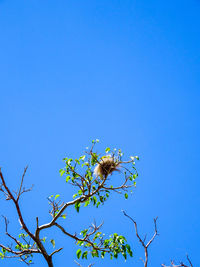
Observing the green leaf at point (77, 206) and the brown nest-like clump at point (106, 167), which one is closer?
the green leaf at point (77, 206)

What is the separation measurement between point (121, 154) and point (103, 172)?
464mm

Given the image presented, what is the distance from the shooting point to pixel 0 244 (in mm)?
3930

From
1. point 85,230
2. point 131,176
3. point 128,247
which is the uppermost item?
point 131,176

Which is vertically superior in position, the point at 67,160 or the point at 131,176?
the point at 67,160

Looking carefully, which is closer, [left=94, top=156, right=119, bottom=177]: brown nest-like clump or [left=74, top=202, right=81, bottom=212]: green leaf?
[left=74, top=202, right=81, bottom=212]: green leaf

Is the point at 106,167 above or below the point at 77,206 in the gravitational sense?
above

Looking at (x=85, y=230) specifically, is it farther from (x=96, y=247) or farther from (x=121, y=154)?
(x=121, y=154)

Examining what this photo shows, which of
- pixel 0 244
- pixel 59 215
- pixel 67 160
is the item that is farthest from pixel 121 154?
pixel 0 244

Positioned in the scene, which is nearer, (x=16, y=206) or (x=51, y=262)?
(x=16, y=206)

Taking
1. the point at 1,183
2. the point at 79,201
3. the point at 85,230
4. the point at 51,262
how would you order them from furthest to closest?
1. the point at 85,230
2. the point at 79,201
3. the point at 51,262
4. the point at 1,183

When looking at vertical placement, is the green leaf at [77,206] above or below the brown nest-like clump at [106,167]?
below

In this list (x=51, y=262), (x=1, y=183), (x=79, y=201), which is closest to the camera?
(x=1, y=183)

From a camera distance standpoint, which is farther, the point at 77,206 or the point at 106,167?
the point at 106,167

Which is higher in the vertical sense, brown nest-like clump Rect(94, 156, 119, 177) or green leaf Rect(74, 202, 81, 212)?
brown nest-like clump Rect(94, 156, 119, 177)
